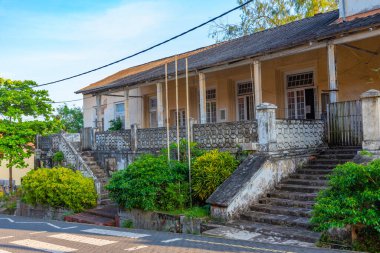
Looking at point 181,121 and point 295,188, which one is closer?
point 295,188

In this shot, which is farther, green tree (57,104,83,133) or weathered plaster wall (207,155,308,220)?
green tree (57,104,83,133)

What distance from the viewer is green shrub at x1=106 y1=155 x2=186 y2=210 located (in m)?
11.7

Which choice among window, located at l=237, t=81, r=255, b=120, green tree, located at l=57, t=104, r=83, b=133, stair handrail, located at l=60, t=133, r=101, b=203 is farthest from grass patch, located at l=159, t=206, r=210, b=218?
green tree, located at l=57, t=104, r=83, b=133

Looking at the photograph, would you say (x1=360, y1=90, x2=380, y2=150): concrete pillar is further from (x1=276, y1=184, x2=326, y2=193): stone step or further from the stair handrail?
the stair handrail

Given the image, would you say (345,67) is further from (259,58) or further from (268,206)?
(268,206)

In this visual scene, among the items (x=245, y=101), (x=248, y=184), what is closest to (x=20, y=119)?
(x=245, y=101)

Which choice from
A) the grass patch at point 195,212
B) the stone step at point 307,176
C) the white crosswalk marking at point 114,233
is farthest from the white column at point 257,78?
the white crosswalk marking at point 114,233

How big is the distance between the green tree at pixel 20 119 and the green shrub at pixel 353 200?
17096 millimetres

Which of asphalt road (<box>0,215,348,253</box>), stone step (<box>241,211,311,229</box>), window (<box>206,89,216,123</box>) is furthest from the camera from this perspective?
window (<box>206,89,216,123</box>)

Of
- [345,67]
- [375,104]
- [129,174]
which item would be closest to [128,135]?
[129,174]

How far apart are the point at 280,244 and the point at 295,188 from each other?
9.90ft

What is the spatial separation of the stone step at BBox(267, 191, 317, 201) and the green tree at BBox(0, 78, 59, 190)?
14593mm

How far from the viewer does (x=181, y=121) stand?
22.2m

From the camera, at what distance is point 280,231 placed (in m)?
8.75
